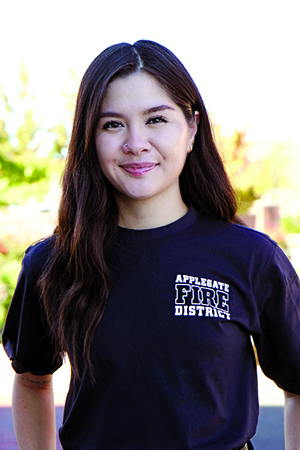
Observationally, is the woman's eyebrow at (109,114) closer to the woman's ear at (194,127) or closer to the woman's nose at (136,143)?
the woman's nose at (136,143)

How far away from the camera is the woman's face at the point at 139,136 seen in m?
1.46

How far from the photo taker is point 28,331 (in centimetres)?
168

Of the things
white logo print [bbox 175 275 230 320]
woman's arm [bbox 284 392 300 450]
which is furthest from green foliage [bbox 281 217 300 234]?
white logo print [bbox 175 275 230 320]

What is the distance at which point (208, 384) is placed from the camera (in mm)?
1374

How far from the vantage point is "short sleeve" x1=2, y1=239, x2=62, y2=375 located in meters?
1.66

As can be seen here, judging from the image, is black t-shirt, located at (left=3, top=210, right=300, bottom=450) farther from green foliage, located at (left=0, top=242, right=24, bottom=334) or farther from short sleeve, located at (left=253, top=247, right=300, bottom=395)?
green foliage, located at (left=0, top=242, right=24, bottom=334)

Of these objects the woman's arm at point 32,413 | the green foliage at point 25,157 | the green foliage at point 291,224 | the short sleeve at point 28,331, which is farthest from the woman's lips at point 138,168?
the green foliage at point 291,224

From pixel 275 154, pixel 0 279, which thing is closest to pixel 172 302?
pixel 0 279

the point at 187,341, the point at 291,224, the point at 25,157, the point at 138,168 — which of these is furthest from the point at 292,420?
the point at 291,224

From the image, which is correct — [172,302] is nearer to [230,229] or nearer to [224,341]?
[224,341]

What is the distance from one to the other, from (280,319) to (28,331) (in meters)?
0.84

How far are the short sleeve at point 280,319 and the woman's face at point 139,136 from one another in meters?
0.44

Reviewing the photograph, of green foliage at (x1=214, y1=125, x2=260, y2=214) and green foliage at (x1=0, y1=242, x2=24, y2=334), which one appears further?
green foliage at (x1=214, y1=125, x2=260, y2=214)

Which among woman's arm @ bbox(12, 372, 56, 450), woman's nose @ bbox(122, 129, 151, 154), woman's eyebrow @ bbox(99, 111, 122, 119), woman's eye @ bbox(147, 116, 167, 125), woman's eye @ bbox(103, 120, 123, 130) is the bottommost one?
woman's arm @ bbox(12, 372, 56, 450)
